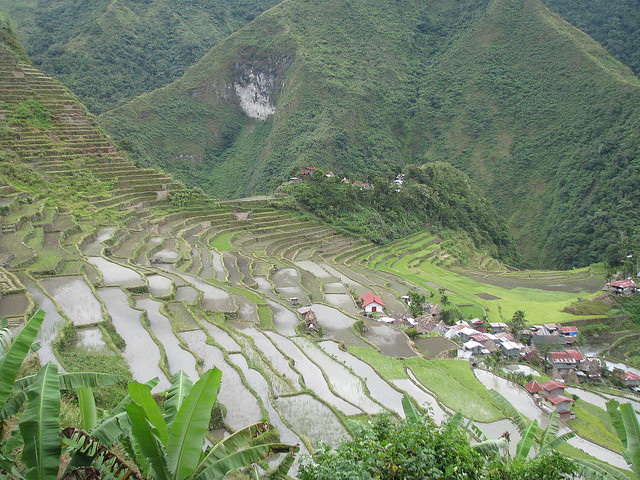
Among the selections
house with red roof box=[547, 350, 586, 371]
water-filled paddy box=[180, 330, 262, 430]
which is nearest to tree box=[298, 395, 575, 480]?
water-filled paddy box=[180, 330, 262, 430]

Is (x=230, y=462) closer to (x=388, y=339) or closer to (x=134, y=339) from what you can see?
(x=134, y=339)

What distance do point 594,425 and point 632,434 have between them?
12207mm

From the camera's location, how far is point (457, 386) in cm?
1289

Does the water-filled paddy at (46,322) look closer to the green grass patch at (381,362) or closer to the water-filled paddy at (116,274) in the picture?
the water-filled paddy at (116,274)

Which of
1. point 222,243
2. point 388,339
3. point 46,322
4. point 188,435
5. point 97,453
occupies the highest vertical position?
point 188,435

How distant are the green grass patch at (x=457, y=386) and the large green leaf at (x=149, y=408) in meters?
8.31

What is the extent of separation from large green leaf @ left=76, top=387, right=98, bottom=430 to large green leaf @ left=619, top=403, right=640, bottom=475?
18.3ft

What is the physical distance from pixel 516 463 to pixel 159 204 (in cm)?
2918

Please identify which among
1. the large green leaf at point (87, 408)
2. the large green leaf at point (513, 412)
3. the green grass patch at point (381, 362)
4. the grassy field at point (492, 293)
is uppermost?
the large green leaf at point (87, 408)

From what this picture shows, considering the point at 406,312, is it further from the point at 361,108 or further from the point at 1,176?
the point at 361,108

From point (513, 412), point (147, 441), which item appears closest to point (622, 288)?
point (513, 412)

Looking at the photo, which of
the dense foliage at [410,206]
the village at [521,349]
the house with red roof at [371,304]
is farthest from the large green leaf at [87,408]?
the dense foliage at [410,206]

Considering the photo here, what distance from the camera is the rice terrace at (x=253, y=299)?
30.9 ft

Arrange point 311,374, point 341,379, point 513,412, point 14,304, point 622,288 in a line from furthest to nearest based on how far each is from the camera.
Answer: point 622,288 → point 341,379 → point 311,374 → point 14,304 → point 513,412
